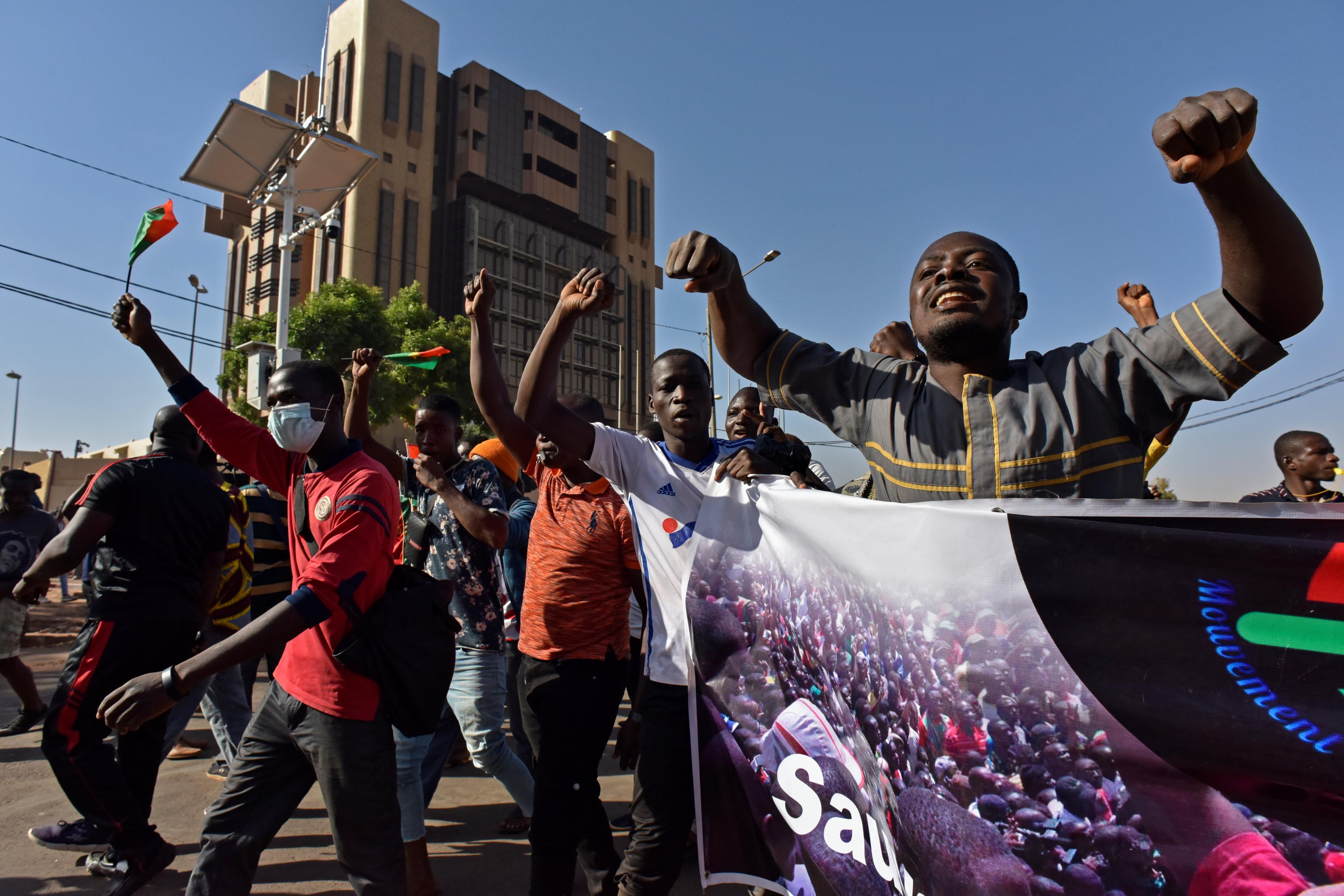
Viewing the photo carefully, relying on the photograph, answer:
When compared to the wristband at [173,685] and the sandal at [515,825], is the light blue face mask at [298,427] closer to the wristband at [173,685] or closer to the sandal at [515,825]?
the wristband at [173,685]

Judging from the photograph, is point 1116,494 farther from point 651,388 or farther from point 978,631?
point 651,388

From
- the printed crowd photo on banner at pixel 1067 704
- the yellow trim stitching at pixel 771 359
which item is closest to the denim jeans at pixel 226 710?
the printed crowd photo on banner at pixel 1067 704

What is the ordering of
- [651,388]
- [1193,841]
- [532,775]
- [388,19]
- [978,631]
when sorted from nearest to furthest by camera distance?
[1193,841]
[978,631]
[651,388]
[532,775]
[388,19]

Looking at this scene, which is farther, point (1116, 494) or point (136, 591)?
point (136, 591)

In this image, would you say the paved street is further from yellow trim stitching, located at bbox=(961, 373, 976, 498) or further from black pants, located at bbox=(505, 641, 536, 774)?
yellow trim stitching, located at bbox=(961, 373, 976, 498)

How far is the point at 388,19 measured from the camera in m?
37.3

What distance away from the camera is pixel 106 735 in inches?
133

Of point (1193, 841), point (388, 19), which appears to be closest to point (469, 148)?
point (388, 19)

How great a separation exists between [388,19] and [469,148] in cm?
662

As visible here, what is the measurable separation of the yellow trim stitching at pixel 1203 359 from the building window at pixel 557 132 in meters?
46.9

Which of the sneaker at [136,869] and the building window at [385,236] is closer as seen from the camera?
the sneaker at [136,869]

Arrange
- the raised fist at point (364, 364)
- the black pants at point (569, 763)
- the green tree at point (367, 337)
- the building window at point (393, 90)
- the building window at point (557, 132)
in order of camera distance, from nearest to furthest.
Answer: the black pants at point (569, 763), the raised fist at point (364, 364), the green tree at point (367, 337), the building window at point (393, 90), the building window at point (557, 132)

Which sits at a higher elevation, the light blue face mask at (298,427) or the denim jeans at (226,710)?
the light blue face mask at (298,427)

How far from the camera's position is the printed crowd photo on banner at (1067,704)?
1.36 meters
